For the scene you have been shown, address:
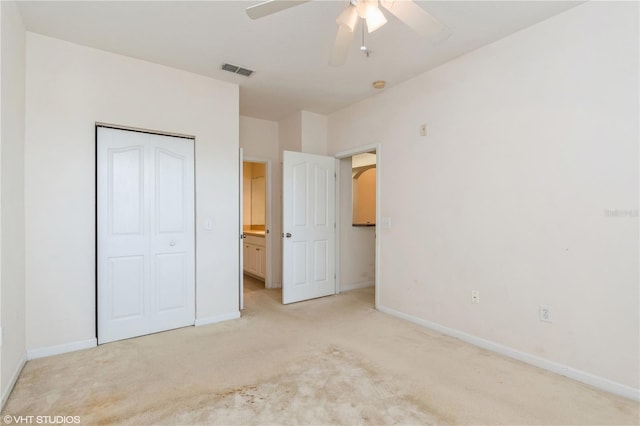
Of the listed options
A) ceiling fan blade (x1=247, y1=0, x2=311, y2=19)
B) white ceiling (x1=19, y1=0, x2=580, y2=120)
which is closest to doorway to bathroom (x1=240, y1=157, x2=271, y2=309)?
white ceiling (x1=19, y1=0, x2=580, y2=120)

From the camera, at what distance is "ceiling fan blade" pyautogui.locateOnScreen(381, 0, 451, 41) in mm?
1640

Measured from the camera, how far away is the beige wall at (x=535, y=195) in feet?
6.84

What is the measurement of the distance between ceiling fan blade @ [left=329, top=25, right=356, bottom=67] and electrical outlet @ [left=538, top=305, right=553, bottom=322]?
239cm

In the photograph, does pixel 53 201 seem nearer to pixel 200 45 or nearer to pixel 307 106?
pixel 200 45

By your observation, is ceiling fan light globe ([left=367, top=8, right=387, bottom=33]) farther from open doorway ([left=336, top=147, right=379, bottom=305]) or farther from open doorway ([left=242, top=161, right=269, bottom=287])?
open doorway ([left=242, top=161, right=269, bottom=287])

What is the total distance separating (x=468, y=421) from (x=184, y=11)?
3297 mm

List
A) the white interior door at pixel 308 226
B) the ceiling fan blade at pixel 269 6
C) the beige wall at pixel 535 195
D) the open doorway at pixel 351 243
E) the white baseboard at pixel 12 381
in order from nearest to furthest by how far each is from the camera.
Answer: the ceiling fan blade at pixel 269 6, the white baseboard at pixel 12 381, the beige wall at pixel 535 195, the white interior door at pixel 308 226, the open doorway at pixel 351 243

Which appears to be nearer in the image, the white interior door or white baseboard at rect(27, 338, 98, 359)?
white baseboard at rect(27, 338, 98, 359)

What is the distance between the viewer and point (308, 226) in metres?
4.32

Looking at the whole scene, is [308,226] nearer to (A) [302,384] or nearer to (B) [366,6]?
(A) [302,384]

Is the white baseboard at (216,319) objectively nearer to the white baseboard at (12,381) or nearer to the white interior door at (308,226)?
the white interior door at (308,226)

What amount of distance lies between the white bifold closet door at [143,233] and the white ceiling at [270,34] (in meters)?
0.82

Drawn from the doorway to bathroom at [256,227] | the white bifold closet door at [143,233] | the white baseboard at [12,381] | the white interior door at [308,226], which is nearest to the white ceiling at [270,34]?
the white bifold closet door at [143,233]

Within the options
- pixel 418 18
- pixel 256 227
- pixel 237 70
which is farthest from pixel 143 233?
pixel 256 227
